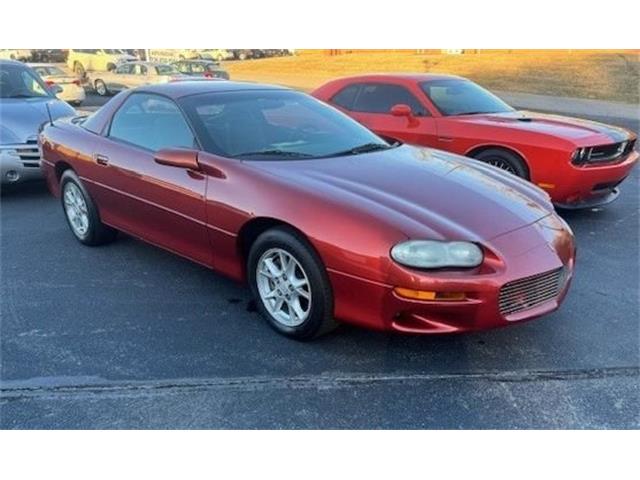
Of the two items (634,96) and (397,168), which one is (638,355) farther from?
(634,96)

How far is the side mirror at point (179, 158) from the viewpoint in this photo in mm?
3561

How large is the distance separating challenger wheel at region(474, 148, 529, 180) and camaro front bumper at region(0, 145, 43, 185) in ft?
15.9

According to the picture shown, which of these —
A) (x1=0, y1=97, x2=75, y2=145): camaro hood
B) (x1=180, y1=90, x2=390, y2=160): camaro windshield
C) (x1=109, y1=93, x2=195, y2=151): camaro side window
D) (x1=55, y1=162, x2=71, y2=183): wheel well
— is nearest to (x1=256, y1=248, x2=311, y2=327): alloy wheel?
(x1=180, y1=90, x2=390, y2=160): camaro windshield

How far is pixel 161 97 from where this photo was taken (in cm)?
420

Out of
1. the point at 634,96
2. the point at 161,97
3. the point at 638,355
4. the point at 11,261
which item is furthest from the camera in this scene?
the point at 634,96

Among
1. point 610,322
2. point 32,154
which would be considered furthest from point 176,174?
point 32,154

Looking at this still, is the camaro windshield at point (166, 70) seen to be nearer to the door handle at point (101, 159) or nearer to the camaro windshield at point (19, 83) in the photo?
the camaro windshield at point (19, 83)

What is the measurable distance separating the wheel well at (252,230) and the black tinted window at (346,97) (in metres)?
3.89

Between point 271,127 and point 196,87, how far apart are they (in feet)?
2.42

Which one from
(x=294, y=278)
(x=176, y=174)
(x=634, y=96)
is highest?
(x=176, y=174)

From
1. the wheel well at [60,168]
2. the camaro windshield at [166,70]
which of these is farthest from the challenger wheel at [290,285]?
the camaro windshield at [166,70]

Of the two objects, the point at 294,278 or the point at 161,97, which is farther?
the point at 161,97

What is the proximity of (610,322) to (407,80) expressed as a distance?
158 inches

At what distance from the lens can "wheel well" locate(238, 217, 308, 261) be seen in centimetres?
329
